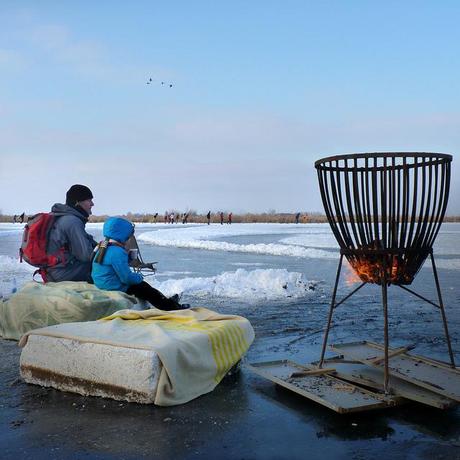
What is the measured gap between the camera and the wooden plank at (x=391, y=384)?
3.93 meters

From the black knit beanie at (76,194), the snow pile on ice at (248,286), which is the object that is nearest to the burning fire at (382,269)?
the black knit beanie at (76,194)

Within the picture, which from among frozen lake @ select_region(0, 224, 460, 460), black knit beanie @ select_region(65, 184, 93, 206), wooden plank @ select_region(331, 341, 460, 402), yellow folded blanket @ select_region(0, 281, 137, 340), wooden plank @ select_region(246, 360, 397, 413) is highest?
black knit beanie @ select_region(65, 184, 93, 206)

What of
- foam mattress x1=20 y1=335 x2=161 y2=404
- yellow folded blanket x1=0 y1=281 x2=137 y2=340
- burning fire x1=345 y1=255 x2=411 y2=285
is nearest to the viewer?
foam mattress x1=20 y1=335 x2=161 y2=404

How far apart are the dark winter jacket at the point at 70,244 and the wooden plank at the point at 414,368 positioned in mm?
3310

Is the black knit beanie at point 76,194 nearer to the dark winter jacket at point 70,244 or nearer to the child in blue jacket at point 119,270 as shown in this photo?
the dark winter jacket at point 70,244

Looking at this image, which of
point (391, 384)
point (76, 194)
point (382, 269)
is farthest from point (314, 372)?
point (76, 194)

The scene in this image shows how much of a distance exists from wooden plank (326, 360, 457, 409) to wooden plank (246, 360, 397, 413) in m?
0.12

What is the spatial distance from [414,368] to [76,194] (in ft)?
14.7

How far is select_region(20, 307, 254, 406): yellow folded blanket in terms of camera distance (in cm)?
418

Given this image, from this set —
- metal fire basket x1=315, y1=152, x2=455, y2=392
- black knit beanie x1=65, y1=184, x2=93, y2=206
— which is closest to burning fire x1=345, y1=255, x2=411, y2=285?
metal fire basket x1=315, y1=152, x2=455, y2=392

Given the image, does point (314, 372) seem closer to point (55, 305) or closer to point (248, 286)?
point (55, 305)

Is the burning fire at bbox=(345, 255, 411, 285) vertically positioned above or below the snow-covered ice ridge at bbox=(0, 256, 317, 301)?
above

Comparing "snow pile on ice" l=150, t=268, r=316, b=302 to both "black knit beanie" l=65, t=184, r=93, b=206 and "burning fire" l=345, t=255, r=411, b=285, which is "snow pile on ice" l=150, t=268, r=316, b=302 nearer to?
"black knit beanie" l=65, t=184, r=93, b=206

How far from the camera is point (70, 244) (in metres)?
6.89
